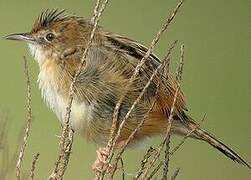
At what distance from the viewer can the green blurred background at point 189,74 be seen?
272 inches

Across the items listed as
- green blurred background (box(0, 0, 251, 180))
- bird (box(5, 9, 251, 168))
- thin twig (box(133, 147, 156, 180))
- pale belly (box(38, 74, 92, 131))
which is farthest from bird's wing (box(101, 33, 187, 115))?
green blurred background (box(0, 0, 251, 180))

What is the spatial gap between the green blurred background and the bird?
2.28m

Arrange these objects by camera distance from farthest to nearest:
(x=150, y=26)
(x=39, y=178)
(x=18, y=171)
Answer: (x=150, y=26) < (x=39, y=178) < (x=18, y=171)

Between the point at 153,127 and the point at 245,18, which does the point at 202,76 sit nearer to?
the point at 245,18

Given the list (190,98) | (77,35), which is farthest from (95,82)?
(190,98)

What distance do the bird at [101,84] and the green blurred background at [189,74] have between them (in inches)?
89.7

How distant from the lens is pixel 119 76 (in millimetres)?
3586

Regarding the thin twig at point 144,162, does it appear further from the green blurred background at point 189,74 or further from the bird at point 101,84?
the green blurred background at point 189,74

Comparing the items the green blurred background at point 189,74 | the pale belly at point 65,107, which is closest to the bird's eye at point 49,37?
the pale belly at point 65,107

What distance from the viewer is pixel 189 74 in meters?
7.88

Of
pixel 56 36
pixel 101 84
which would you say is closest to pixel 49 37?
pixel 56 36

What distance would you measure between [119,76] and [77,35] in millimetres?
359

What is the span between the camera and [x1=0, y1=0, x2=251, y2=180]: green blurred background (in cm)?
690

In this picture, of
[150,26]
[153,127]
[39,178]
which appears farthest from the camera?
[150,26]
